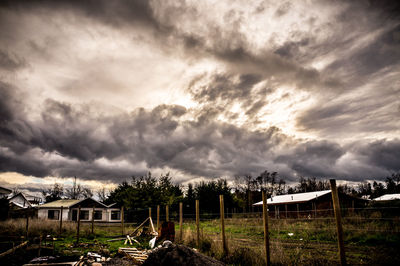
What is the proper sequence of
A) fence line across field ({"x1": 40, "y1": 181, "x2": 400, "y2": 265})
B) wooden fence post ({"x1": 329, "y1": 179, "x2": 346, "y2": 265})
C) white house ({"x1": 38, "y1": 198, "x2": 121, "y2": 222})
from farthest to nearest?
white house ({"x1": 38, "y1": 198, "x2": 121, "y2": 222}), fence line across field ({"x1": 40, "y1": 181, "x2": 400, "y2": 265}), wooden fence post ({"x1": 329, "y1": 179, "x2": 346, "y2": 265})

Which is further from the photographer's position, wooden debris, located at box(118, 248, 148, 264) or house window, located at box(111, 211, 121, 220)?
house window, located at box(111, 211, 121, 220)

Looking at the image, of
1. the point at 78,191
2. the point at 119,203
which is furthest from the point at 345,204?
the point at 78,191

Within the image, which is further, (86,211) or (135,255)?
(86,211)

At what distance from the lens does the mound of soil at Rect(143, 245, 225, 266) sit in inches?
219

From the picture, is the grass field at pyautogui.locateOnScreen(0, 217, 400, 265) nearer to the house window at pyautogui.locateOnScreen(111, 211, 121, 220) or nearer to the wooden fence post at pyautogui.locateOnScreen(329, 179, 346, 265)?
the wooden fence post at pyautogui.locateOnScreen(329, 179, 346, 265)

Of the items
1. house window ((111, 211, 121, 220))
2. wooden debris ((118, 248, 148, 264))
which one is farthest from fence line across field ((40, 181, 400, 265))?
house window ((111, 211, 121, 220))

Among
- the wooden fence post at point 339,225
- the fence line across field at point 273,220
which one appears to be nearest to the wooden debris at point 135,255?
the fence line across field at point 273,220

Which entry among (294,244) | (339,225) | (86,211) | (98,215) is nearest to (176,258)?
(339,225)

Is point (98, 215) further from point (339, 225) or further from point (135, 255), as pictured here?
point (339, 225)

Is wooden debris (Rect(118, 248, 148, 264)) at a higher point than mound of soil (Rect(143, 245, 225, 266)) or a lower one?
lower

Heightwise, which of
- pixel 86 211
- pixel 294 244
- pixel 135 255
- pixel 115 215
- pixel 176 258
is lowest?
pixel 115 215

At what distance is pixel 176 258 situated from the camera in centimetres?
557

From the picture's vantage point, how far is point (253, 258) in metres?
6.70

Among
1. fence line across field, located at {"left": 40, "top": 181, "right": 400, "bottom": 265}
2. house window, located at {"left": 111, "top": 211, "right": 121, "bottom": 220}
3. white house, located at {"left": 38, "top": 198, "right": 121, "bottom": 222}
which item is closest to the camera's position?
fence line across field, located at {"left": 40, "top": 181, "right": 400, "bottom": 265}
